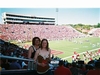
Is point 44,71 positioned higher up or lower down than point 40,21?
lower down

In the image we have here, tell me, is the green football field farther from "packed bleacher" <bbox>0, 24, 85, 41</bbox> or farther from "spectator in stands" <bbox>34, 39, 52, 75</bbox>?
"spectator in stands" <bbox>34, 39, 52, 75</bbox>

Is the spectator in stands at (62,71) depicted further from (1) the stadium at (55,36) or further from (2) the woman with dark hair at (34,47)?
(1) the stadium at (55,36)

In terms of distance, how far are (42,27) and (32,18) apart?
293 cm

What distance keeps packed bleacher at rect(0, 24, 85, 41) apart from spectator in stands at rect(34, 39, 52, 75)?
60.8 feet

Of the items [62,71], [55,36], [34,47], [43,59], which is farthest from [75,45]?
[43,59]

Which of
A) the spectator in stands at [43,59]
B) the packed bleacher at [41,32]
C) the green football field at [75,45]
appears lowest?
the green football field at [75,45]

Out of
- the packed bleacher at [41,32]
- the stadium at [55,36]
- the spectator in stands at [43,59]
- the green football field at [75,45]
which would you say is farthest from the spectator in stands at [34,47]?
the packed bleacher at [41,32]

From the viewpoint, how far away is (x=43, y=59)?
258 centimetres

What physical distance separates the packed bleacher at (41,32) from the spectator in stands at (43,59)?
730 inches

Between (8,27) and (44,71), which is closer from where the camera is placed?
(44,71)

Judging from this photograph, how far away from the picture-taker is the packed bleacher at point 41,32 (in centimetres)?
2177
